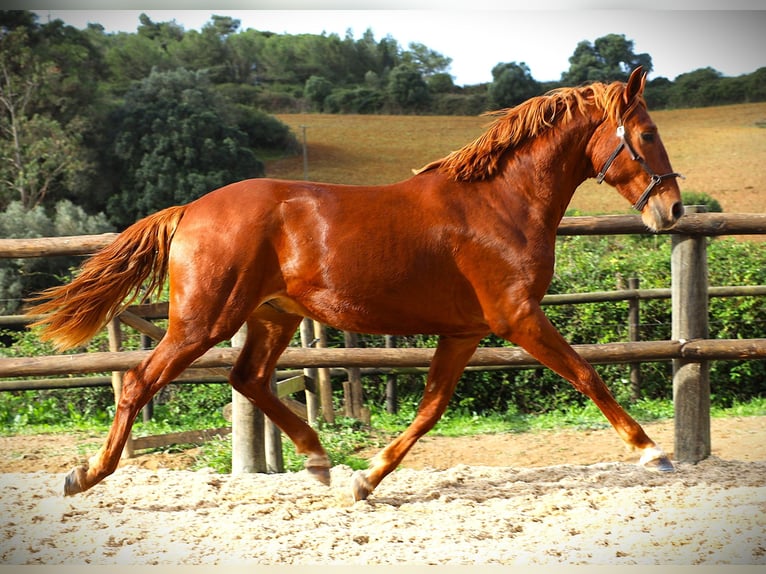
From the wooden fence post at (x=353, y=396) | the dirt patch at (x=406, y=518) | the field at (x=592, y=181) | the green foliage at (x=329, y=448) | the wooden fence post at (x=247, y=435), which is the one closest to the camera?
the dirt patch at (x=406, y=518)

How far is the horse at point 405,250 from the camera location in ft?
11.5

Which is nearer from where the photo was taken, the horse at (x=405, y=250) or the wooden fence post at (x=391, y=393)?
the horse at (x=405, y=250)

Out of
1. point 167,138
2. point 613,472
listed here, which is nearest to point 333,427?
point 613,472

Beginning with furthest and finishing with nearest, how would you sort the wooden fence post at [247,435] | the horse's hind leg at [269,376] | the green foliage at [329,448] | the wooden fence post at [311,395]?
the wooden fence post at [311,395] → the green foliage at [329,448] → the wooden fence post at [247,435] → the horse's hind leg at [269,376]

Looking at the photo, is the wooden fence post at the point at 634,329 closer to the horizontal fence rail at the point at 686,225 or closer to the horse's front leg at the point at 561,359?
the horizontal fence rail at the point at 686,225

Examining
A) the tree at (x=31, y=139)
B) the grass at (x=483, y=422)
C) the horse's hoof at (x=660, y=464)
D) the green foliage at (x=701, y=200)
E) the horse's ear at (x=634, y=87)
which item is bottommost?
the grass at (x=483, y=422)

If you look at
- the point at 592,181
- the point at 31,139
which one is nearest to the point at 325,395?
the point at 592,181

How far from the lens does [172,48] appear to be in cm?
2339

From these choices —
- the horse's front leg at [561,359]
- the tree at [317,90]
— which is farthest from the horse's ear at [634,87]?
the tree at [317,90]

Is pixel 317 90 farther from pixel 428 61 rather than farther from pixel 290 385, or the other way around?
pixel 290 385

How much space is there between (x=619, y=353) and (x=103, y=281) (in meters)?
2.71

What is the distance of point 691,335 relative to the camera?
4406mm

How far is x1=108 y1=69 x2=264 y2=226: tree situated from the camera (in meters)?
21.9

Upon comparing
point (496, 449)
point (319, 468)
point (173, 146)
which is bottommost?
point (496, 449)
